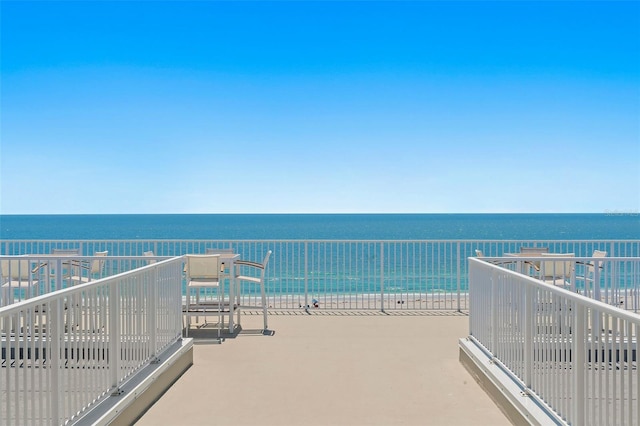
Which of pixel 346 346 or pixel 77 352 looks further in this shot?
pixel 346 346

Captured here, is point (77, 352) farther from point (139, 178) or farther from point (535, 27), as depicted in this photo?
point (139, 178)

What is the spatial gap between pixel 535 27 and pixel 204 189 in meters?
74.6

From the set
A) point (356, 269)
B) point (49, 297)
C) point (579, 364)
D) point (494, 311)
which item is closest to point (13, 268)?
point (49, 297)

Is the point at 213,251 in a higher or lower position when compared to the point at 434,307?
higher

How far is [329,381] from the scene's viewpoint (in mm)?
4723

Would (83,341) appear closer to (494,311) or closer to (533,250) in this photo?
(494,311)

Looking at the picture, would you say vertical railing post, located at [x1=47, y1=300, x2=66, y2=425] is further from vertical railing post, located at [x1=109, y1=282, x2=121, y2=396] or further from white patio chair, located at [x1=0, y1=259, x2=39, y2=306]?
white patio chair, located at [x1=0, y1=259, x2=39, y2=306]

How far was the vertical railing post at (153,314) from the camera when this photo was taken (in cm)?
444

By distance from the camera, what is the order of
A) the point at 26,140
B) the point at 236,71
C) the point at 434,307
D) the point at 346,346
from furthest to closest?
the point at 26,140 → the point at 236,71 → the point at 434,307 → the point at 346,346

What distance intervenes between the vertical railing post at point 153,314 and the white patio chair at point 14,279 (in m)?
1.79

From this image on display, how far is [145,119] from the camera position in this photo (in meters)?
49.8

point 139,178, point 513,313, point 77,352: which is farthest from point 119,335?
point 139,178

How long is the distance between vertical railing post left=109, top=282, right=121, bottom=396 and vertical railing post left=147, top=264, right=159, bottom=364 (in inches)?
28.2

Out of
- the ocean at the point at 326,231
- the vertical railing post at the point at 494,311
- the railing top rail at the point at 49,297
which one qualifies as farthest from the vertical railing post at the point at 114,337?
the ocean at the point at 326,231
